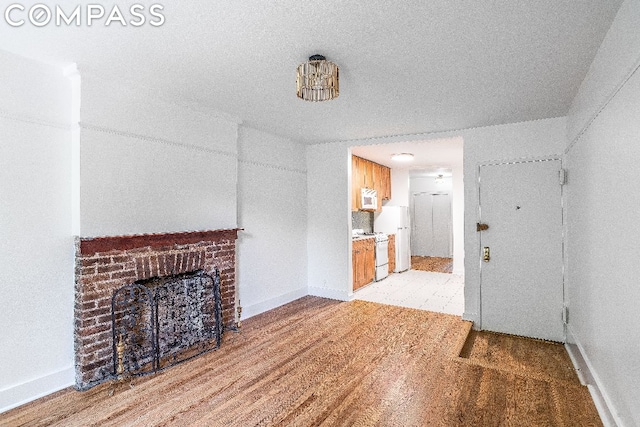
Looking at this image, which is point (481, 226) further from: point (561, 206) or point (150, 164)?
point (150, 164)

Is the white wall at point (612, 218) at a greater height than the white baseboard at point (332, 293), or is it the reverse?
the white wall at point (612, 218)

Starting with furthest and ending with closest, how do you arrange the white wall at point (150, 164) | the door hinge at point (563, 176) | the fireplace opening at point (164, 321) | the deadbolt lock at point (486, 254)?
the deadbolt lock at point (486, 254) < the door hinge at point (563, 176) < the fireplace opening at point (164, 321) < the white wall at point (150, 164)

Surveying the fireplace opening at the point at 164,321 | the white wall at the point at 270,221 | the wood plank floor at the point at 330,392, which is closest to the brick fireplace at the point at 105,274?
the fireplace opening at the point at 164,321

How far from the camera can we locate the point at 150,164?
3.28 m

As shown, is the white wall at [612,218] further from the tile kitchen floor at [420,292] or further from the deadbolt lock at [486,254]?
the tile kitchen floor at [420,292]

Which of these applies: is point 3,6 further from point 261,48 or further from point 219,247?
point 219,247

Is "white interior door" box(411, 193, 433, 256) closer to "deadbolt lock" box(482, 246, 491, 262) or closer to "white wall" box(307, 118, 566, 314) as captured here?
"white wall" box(307, 118, 566, 314)

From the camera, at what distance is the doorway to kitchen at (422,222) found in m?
5.49

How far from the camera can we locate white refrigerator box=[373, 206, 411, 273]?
752cm

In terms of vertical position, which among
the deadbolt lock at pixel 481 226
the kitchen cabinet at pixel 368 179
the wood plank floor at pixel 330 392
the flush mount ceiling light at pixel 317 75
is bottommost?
the wood plank floor at pixel 330 392

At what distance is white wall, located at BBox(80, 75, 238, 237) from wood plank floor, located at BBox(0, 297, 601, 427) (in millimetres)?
1318

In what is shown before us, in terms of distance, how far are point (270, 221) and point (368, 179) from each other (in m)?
2.54

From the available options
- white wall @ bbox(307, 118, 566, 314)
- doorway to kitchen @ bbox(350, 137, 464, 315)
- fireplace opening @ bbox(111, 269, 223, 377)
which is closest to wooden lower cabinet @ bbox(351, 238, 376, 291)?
doorway to kitchen @ bbox(350, 137, 464, 315)

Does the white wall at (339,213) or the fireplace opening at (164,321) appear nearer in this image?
the fireplace opening at (164,321)
